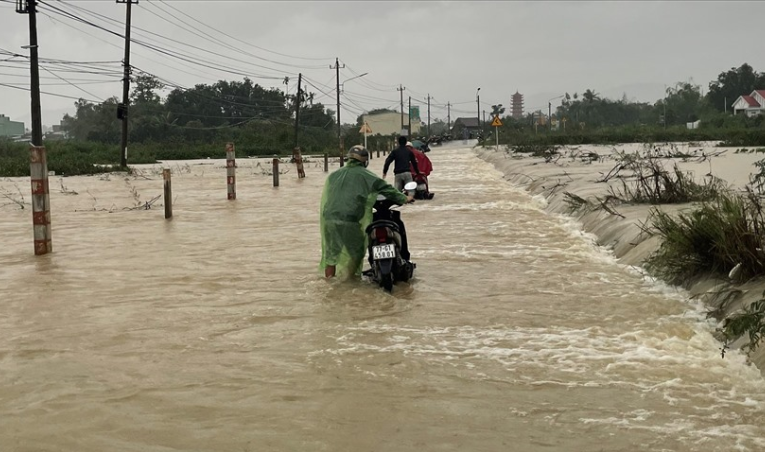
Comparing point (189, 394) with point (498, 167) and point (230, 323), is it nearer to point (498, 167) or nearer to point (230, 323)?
point (230, 323)

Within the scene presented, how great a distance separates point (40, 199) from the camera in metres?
11.4

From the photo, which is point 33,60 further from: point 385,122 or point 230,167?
point 385,122

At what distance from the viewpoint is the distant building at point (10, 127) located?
126250 millimetres

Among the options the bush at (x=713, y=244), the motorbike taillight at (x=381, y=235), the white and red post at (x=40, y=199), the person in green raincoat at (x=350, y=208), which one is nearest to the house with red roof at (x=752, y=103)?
the bush at (x=713, y=244)

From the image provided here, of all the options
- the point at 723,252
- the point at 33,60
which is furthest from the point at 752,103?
the point at 723,252

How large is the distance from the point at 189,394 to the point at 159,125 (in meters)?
82.8

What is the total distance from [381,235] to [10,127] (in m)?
137

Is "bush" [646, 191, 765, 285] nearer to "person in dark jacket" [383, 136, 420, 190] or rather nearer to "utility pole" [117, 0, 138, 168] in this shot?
"person in dark jacket" [383, 136, 420, 190]

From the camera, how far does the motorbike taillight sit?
28.0 ft

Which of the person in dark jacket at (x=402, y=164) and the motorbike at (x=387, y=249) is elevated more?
the person in dark jacket at (x=402, y=164)

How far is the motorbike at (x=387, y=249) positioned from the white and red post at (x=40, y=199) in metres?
5.00

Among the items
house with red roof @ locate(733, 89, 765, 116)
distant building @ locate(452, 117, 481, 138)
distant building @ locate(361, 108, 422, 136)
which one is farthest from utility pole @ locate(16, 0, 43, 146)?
distant building @ locate(361, 108, 422, 136)

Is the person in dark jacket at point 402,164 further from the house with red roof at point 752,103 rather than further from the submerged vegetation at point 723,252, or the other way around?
the house with red roof at point 752,103

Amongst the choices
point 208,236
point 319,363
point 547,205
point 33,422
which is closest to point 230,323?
point 319,363
